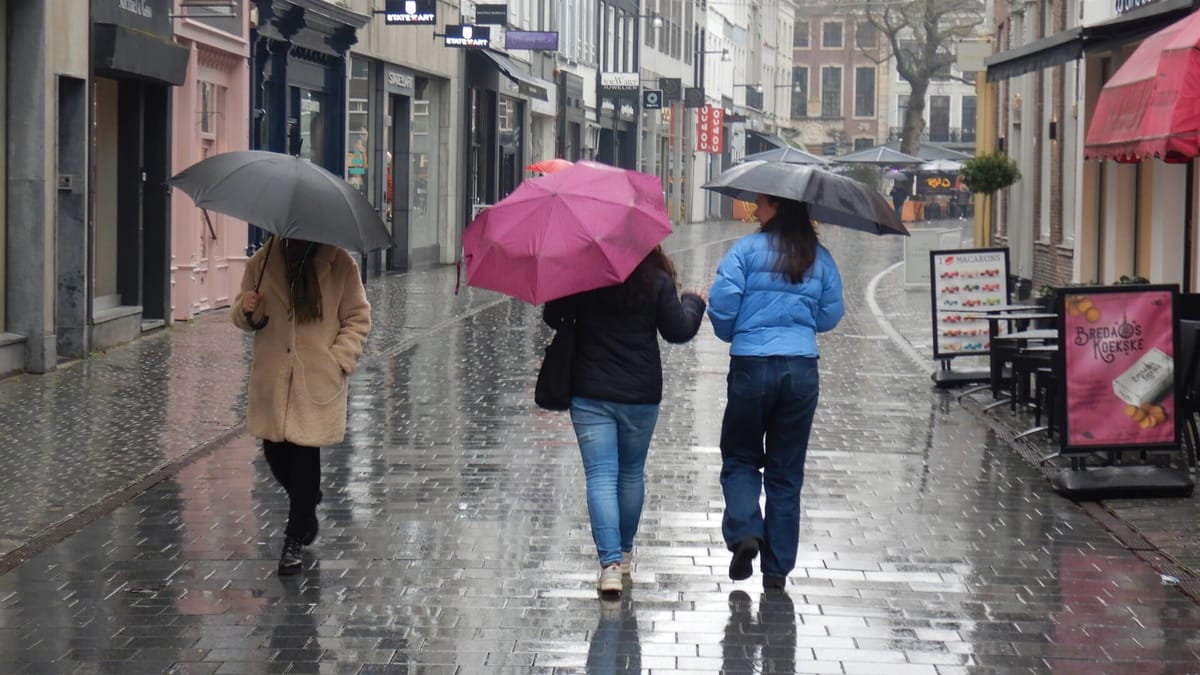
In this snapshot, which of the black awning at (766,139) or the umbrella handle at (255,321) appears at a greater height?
the black awning at (766,139)

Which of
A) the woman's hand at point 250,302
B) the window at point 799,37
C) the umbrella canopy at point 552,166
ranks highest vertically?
the window at point 799,37

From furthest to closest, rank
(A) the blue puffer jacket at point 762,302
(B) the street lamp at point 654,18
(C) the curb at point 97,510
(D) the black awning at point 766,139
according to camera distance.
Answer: (D) the black awning at point 766,139, (B) the street lamp at point 654,18, (C) the curb at point 97,510, (A) the blue puffer jacket at point 762,302

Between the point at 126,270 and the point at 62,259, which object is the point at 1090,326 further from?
the point at 126,270

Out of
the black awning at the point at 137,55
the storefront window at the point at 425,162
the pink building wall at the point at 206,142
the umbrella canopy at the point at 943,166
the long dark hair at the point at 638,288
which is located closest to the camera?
the long dark hair at the point at 638,288

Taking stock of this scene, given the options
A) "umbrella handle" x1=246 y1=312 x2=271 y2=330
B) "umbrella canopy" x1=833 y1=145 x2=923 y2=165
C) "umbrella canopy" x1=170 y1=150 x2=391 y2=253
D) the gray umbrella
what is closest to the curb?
"umbrella handle" x1=246 y1=312 x2=271 y2=330

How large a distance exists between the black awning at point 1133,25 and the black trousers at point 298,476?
1012cm

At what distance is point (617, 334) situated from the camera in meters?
6.80

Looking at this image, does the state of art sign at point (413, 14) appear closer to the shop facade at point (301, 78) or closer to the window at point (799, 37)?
the shop facade at point (301, 78)

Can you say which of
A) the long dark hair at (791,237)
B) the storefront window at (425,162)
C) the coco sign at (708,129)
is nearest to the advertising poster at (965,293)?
the long dark hair at (791,237)

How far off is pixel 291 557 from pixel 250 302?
105 cm

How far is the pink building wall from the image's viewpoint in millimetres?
19188

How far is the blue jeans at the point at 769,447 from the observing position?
707 centimetres

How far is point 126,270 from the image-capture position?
17500 millimetres

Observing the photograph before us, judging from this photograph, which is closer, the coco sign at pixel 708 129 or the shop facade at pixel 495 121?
the shop facade at pixel 495 121
